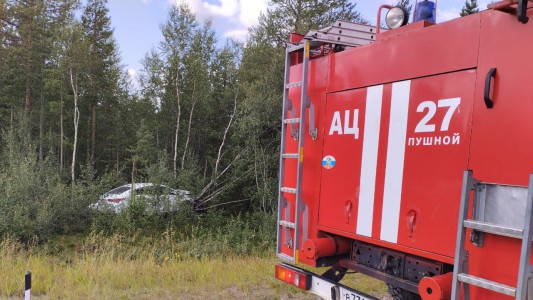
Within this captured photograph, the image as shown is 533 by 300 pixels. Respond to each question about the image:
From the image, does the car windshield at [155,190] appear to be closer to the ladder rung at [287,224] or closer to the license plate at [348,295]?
the ladder rung at [287,224]

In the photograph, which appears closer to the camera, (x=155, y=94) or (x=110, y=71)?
(x=155, y=94)

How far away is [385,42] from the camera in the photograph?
3.29 m

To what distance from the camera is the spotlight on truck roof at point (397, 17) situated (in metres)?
3.47

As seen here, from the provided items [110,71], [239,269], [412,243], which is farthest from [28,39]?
[412,243]

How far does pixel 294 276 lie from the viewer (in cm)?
400

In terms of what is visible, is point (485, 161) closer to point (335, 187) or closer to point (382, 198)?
point (382, 198)

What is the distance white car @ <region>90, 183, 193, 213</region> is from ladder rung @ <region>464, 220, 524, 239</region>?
1564 centimetres

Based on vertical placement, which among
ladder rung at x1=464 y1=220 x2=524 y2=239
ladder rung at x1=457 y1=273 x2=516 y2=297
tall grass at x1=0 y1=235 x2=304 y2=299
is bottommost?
tall grass at x1=0 y1=235 x2=304 y2=299

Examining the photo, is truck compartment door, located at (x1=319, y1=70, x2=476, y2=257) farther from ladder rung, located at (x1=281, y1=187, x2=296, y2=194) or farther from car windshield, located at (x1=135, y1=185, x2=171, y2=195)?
car windshield, located at (x1=135, y1=185, x2=171, y2=195)

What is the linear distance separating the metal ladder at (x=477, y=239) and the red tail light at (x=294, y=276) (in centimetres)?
167

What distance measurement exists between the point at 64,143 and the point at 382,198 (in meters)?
26.4

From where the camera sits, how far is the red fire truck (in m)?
2.39

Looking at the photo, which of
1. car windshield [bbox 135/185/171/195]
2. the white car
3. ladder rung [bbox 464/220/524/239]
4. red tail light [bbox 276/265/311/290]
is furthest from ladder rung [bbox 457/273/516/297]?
car windshield [bbox 135/185/171/195]

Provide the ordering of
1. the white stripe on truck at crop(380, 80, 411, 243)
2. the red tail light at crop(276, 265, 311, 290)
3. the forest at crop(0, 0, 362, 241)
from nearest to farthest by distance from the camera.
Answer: the white stripe on truck at crop(380, 80, 411, 243) < the red tail light at crop(276, 265, 311, 290) < the forest at crop(0, 0, 362, 241)
